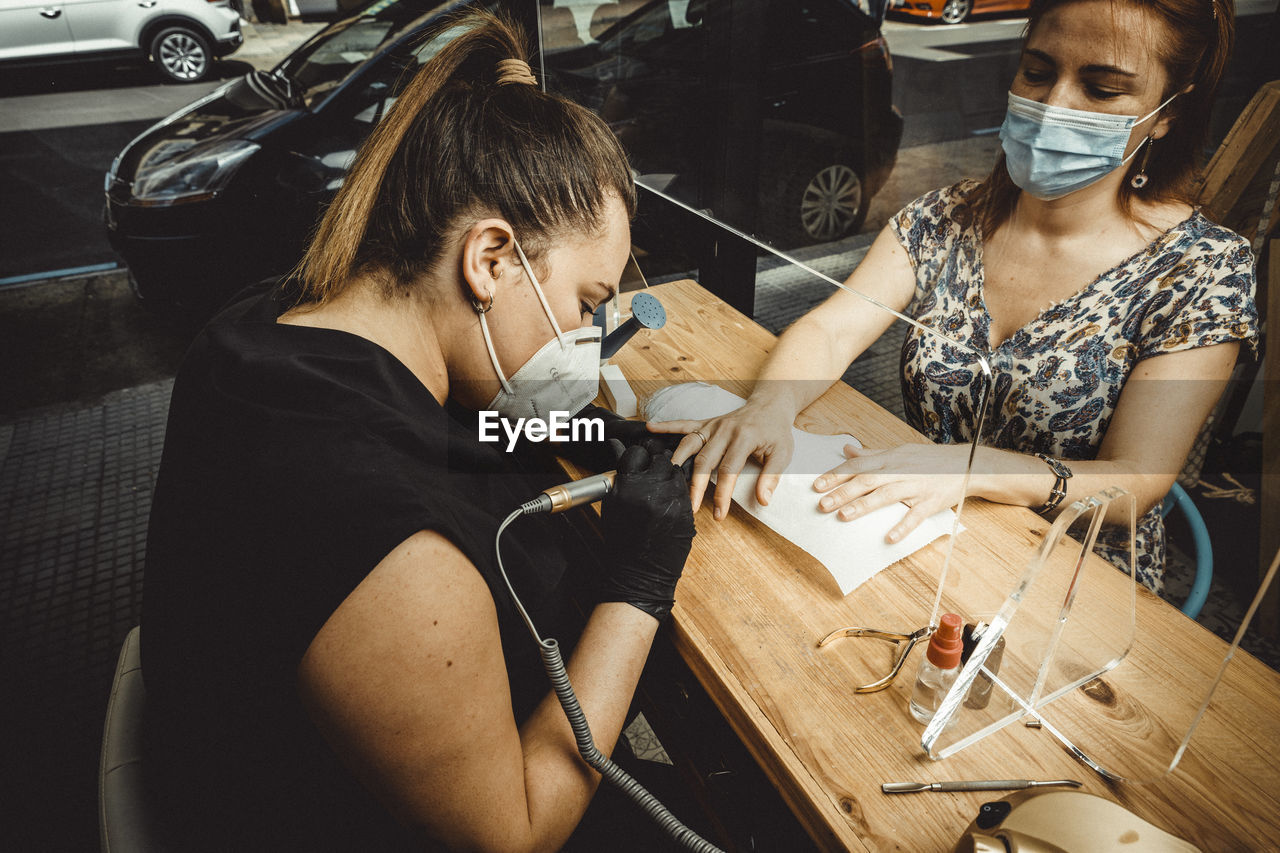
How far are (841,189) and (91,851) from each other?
7.52 ft

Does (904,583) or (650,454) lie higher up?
(650,454)

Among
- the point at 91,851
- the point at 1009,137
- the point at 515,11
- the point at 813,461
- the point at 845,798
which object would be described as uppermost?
the point at 515,11

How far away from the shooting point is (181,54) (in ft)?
19.8

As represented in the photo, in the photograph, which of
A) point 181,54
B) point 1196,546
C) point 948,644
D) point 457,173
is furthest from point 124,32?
point 1196,546

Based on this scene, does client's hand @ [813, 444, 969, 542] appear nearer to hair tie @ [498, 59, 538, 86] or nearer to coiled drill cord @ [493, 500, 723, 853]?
coiled drill cord @ [493, 500, 723, 853]

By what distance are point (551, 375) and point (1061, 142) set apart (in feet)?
2.71

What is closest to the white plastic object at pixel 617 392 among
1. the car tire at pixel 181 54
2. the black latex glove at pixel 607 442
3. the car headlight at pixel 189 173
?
the black latex glove at pixel 607 442

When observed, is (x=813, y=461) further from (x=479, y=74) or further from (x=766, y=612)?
(x=479, y=74)

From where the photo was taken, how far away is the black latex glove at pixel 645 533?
40.5 inches

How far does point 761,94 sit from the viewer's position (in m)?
1.43

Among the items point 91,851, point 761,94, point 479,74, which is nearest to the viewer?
point 479,74

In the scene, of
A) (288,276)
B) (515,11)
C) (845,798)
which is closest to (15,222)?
(515,11)

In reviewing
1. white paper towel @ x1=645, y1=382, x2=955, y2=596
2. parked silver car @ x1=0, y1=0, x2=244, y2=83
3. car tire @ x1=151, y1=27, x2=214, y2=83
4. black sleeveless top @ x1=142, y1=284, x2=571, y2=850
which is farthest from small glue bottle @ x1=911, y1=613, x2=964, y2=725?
car tire @ x1=151, y1=27, x2=214, y2=83

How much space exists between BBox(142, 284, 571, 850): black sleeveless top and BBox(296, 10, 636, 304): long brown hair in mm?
Answer: 162
